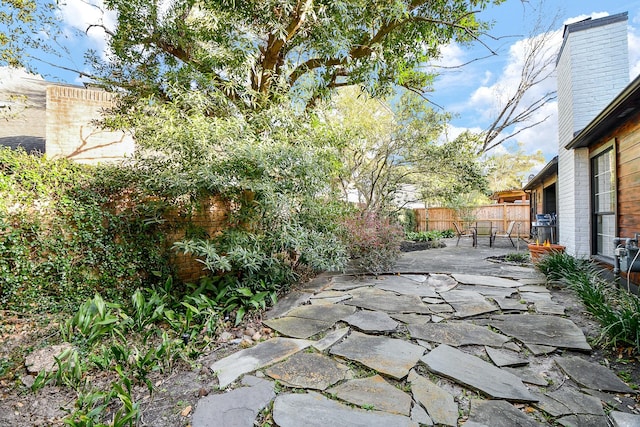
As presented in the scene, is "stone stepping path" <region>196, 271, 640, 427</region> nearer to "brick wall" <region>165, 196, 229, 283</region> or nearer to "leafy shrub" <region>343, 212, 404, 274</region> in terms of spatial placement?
"brick wall" <region>165, 196, 229, 283</region>

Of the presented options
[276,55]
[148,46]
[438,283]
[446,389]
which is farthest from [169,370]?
[148,46]

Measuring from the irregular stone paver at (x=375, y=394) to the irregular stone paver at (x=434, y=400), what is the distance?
0.32 ft

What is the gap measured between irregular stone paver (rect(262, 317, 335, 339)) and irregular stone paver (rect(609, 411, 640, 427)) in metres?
2.02

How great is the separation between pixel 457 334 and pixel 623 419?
46.9 inches

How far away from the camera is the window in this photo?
4438 millimetres

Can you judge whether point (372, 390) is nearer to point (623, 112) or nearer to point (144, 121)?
point (144, 121)

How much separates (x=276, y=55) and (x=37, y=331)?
4.41 meters

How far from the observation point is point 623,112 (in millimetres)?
3602

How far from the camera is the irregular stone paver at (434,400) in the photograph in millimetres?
1739

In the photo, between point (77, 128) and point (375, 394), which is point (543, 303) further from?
point (77, 128)

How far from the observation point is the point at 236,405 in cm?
188

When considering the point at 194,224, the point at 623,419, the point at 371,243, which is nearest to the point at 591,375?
the point at 623,419

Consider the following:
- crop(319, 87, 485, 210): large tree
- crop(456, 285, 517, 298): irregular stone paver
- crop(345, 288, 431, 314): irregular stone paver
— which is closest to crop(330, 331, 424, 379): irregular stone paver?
crop(345, 288, 431, 314): irregular stone paver

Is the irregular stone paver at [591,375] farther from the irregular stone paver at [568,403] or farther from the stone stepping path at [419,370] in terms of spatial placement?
the irregular stone paver at [568,403]
